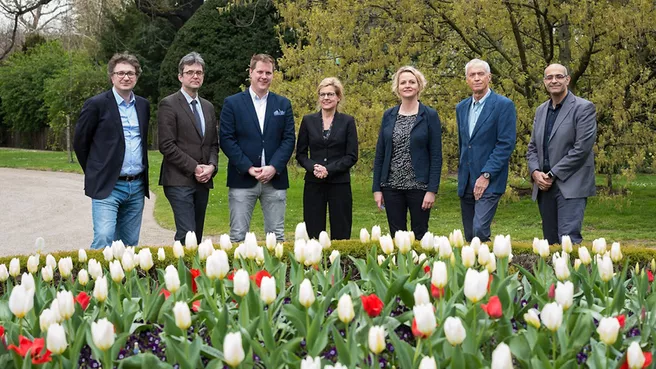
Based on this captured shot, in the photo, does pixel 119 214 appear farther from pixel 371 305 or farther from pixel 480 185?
pixel 371 305

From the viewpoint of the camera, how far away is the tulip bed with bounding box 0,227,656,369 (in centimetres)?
227

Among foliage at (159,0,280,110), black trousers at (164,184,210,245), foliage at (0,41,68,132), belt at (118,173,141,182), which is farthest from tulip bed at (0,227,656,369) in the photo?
foliage at (0,41,68,132)

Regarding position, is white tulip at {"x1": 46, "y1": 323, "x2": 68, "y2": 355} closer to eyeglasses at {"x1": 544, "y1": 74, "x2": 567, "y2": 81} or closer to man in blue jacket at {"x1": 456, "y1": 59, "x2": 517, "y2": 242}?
man in blue jacket at {"x1": 456, "y1": 59, "x2": 517, "y2": 242}

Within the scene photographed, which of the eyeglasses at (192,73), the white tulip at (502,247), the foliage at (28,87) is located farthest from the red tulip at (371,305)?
the foliage at (28,87)

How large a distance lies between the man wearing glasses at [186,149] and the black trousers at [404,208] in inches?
56.2

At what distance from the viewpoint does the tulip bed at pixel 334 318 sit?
2.27 meters

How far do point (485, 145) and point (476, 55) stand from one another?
6938 mm

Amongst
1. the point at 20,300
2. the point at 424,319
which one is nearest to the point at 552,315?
the point at 424,319

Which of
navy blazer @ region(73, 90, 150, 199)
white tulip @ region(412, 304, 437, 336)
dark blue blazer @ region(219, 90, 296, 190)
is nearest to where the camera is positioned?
white tulip @ region(412, 304, 437, 336)

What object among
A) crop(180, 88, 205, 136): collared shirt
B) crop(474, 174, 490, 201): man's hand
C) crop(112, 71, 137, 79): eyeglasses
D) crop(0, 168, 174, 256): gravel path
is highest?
crop(112, 71, 137, 79): eyeglasses

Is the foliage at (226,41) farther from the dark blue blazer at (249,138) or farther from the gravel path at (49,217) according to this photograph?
the dark blue blazer at (249,138)

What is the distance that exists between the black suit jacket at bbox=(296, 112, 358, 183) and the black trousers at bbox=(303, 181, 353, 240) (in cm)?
6

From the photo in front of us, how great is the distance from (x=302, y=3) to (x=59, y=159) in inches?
695

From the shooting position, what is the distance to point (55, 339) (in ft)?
7.19
